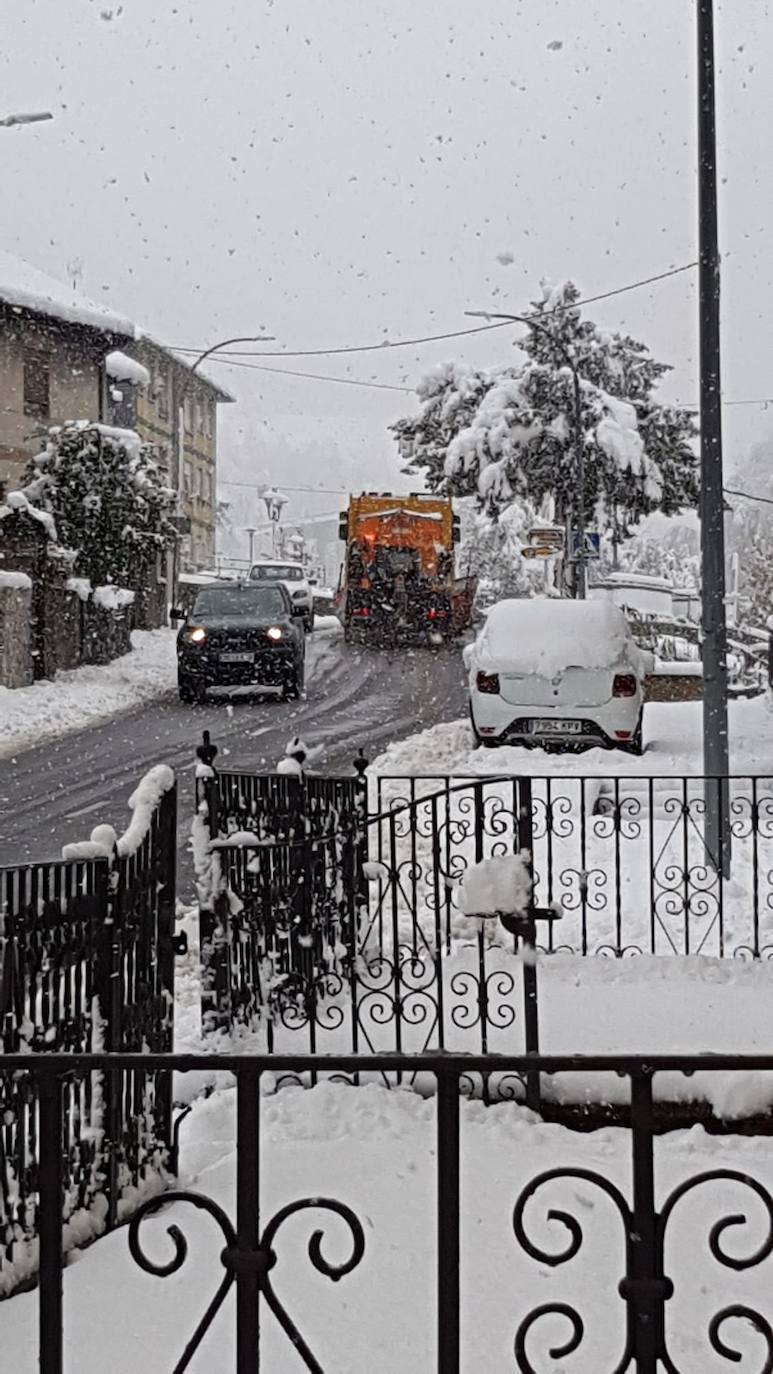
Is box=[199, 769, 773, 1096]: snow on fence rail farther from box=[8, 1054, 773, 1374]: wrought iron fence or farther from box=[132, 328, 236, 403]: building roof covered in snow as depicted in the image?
box=[132, 328, 236, 403]: building roof covered in snow

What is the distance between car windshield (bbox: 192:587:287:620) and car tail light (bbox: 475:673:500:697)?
8951mm

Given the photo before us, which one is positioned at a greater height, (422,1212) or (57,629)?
(57,629)

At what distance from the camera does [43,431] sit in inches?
1225

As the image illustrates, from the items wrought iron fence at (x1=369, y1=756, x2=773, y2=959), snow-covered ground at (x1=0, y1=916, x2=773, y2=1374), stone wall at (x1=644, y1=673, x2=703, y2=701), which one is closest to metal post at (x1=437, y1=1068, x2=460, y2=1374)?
snow-covered ground at (x1=0, y1=916, x2=773, y2=1374)

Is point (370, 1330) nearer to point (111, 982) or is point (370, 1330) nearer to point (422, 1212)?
point (422, 1212)

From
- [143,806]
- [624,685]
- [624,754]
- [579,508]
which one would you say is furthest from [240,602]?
[143,806]

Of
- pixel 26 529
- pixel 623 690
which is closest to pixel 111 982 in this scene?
pixel 623 690

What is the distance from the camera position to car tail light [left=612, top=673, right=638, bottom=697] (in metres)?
14.6

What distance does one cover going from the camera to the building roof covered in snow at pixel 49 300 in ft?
108

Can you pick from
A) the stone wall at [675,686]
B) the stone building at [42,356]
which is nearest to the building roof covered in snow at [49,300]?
the stone building at [42,356]

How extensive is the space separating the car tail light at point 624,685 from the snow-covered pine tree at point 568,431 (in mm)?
23396

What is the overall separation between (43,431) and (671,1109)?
27650 millimetres

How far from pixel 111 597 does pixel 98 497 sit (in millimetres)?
1896

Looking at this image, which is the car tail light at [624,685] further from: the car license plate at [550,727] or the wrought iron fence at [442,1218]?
the wrought iron fence at [442,1218]
